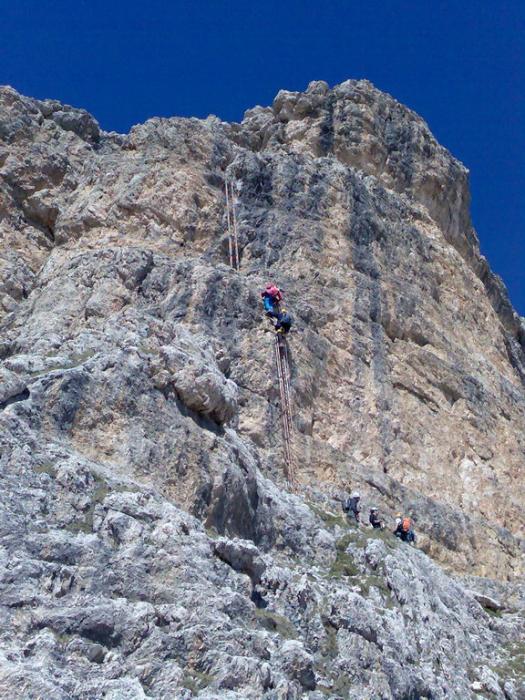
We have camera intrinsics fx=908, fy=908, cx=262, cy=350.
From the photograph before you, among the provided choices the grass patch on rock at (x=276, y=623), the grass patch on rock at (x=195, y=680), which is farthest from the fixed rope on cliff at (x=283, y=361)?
the grass patch on rock at (x=195, y=680)

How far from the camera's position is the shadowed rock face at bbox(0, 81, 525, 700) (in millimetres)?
15211

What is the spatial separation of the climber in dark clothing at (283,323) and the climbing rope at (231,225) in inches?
167

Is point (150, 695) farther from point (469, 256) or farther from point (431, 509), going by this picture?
point (469, 256)

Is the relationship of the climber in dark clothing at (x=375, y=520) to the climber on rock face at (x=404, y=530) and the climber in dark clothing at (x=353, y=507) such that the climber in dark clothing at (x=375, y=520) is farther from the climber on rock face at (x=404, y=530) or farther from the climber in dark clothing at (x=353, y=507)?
the climber on rock face at (x=404, y=530)

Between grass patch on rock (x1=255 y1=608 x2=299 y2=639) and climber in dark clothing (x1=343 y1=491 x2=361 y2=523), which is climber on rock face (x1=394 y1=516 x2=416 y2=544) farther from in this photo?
grass patch on rock (x1=255 y1=608 x2=299 y2=639)

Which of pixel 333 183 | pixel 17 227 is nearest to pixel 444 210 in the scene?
pixel 333 183

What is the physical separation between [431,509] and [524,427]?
1006 cm

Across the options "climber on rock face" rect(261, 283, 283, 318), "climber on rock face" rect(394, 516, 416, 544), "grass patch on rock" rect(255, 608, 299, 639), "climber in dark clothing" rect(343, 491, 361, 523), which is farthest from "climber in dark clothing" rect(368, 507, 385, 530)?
"climber on rock face" rect(261, 283, 283, 318)

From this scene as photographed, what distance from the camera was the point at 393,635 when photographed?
19.6 m

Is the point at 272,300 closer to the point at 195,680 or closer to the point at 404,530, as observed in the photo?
the point at 404,530

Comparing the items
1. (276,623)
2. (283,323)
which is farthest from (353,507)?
(276,623)

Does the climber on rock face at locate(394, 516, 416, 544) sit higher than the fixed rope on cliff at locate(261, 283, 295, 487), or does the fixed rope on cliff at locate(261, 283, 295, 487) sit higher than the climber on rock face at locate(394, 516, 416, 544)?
the fixed rope on cliff at locate(261, 283, 295, 487)

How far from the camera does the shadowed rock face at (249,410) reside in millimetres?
15211

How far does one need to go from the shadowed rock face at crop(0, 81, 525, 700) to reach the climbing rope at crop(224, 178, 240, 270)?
32 cm
